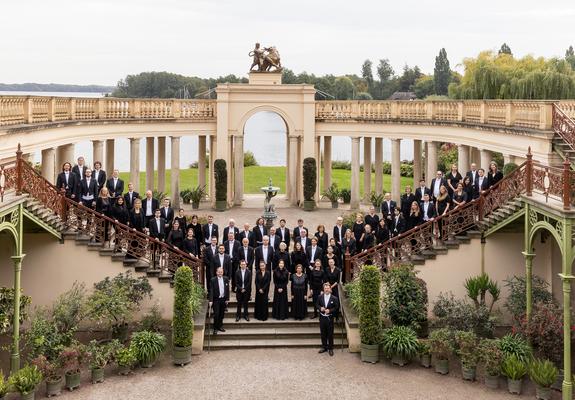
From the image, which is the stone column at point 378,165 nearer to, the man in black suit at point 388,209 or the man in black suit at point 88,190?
the man in black suit at point 388,209

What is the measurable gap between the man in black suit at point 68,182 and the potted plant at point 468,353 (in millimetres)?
10737

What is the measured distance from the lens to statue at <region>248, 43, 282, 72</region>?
32.8 meters

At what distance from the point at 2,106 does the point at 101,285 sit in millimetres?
5429

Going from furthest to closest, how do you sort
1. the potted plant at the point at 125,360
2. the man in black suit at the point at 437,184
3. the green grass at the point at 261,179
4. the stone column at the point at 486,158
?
the green grass at the point at 261,179 < the stone column at the point at 486,158 < the man in black suit at the point at 437,184 < the potted plant at the point at 125,360

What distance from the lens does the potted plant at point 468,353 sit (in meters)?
14.7

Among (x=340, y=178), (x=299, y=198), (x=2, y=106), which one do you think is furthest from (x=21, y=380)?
(x=340, y=178)

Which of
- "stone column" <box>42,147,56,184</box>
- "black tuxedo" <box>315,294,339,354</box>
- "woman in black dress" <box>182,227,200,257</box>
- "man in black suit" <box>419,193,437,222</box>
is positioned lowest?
"black tuxedo" <box>315,294,339,354</box>

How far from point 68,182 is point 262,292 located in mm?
6232

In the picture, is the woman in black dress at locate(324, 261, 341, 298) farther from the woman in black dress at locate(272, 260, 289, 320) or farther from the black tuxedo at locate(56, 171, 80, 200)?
the black tuxedo at locate(56, 171, 80, 200)

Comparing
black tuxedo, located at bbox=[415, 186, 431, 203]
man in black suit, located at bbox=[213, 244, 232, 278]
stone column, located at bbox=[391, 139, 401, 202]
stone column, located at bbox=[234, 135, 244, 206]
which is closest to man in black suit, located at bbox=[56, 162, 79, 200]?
man in black suit, located at bbox=[213, 244, 232, 278]

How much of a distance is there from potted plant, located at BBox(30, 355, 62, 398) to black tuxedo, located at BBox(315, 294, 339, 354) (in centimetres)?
593

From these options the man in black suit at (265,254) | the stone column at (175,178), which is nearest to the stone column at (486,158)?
the man in black suit at (265,254)

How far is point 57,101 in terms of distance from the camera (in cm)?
2314

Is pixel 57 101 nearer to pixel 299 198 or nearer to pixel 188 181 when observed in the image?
pixel 299 198
